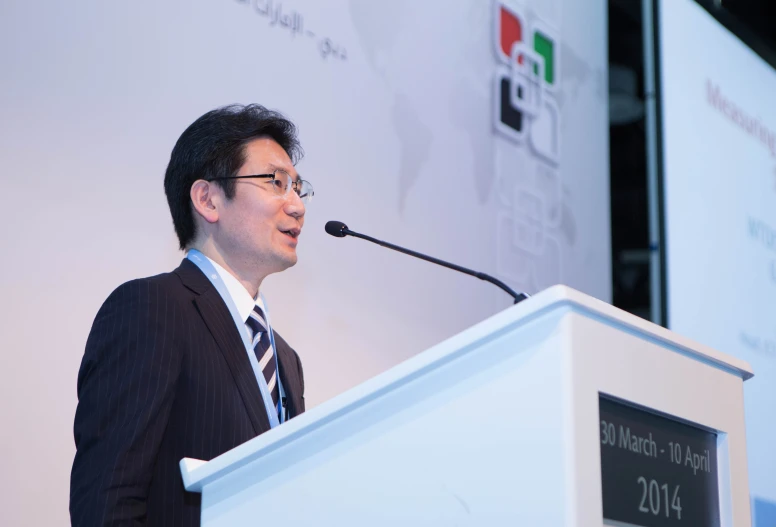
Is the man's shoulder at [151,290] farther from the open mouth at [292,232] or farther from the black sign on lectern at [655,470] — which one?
the black sign on lectern at [655,470]

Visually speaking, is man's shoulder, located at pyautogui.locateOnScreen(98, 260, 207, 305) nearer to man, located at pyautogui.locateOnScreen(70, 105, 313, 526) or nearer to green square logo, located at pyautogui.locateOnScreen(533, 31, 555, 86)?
man, located at pyautogui.locateOnScreen(70, 105, 313, 526)

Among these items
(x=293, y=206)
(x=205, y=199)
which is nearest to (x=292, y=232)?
(x=293, y=206)

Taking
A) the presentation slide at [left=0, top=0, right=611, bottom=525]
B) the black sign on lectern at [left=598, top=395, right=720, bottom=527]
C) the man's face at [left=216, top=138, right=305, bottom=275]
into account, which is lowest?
the black sign on lectern at [left=598, top=395, right=720, bottom=527]

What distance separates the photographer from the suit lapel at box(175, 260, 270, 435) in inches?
56.2

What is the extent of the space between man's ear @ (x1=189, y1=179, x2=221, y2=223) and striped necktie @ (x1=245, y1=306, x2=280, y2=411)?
0.68ft

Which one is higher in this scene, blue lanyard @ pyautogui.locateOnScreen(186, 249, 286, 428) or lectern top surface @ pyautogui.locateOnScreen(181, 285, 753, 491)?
blue lanyard @ pyautogui.locateOnScreen(186, 249, 286, 428)

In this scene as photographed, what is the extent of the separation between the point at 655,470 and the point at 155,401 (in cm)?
66

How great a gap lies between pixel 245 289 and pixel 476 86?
1.87 meters

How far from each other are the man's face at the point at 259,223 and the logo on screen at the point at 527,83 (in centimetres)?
176

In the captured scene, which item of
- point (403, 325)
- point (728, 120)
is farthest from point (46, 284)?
point (728, 120)

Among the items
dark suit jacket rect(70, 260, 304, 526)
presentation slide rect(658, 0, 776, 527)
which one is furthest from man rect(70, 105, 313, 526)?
presentation slide rect(658, 0, 776, 527)

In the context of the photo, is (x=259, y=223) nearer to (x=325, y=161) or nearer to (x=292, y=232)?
(x=292, y=232)

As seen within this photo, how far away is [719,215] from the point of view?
352cm

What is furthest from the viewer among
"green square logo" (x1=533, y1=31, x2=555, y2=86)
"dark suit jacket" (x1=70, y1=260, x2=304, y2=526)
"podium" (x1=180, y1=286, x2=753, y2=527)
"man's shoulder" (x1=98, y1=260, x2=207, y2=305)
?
"green square logo" (x1=533, y1=31, x2=555, y2=86)
